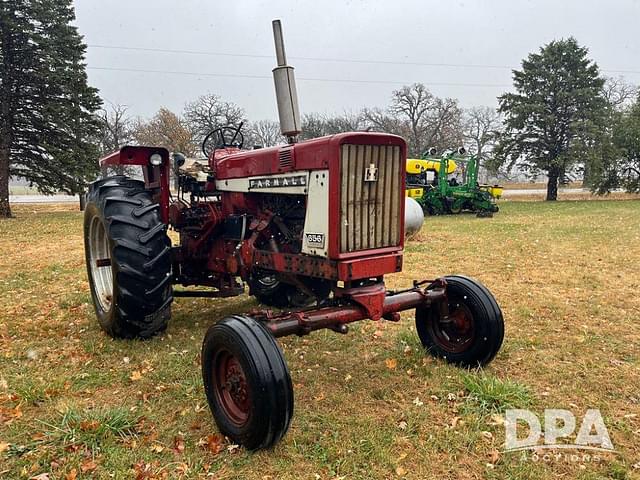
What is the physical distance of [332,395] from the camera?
347cm

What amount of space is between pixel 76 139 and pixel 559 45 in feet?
84.2

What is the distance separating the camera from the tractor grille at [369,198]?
3.13 m

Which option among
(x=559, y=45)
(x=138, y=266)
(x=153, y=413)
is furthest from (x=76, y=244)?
(x=559, y=45)

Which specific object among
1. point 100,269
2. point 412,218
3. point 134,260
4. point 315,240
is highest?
point 315,240

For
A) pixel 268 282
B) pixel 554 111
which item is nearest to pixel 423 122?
pixel 554 111

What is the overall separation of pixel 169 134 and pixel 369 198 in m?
28.0

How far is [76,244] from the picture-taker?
11.3 metres

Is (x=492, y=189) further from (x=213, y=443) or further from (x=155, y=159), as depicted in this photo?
(x=213, y=443)

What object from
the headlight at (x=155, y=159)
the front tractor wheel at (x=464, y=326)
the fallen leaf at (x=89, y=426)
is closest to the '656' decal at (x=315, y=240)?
the front tractor wheel at (x=464, y=326)

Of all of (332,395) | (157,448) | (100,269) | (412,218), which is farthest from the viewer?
(412,218)

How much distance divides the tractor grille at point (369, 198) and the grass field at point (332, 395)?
1.12m

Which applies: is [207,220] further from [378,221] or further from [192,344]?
[378,221]

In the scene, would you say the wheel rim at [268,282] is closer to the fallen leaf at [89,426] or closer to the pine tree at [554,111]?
the fallen leaf at [89,426]

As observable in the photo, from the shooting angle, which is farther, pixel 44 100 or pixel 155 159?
pixel 44 100
